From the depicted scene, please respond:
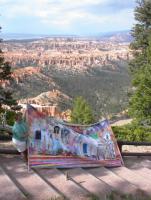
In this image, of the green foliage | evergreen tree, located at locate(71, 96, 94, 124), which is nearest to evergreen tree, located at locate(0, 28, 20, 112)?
the green foliage

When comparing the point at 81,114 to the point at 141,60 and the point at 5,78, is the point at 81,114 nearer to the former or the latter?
the point at 141,60

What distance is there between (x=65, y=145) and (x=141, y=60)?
33030mm

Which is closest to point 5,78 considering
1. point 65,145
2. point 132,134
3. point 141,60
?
point 132,134

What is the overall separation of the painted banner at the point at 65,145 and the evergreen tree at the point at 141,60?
73.9 ft

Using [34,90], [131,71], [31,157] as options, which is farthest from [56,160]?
[34,90]

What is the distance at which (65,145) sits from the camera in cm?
930

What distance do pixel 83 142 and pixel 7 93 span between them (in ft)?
85.3

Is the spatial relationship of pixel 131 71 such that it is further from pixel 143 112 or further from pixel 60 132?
pixel 60 132

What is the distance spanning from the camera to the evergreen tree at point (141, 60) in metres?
32.3

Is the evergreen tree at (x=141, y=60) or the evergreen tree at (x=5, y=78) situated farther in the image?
the evergreen tree at (x=5, y=78)

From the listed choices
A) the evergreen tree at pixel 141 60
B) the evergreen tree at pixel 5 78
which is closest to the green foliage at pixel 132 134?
the evergreen tree at pixel 141 60

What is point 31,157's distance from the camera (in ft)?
28.9

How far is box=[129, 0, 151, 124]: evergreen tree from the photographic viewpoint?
3228 centimetres

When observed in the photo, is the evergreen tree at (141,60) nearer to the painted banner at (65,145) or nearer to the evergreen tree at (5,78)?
the evergreen tree at (5,78)
